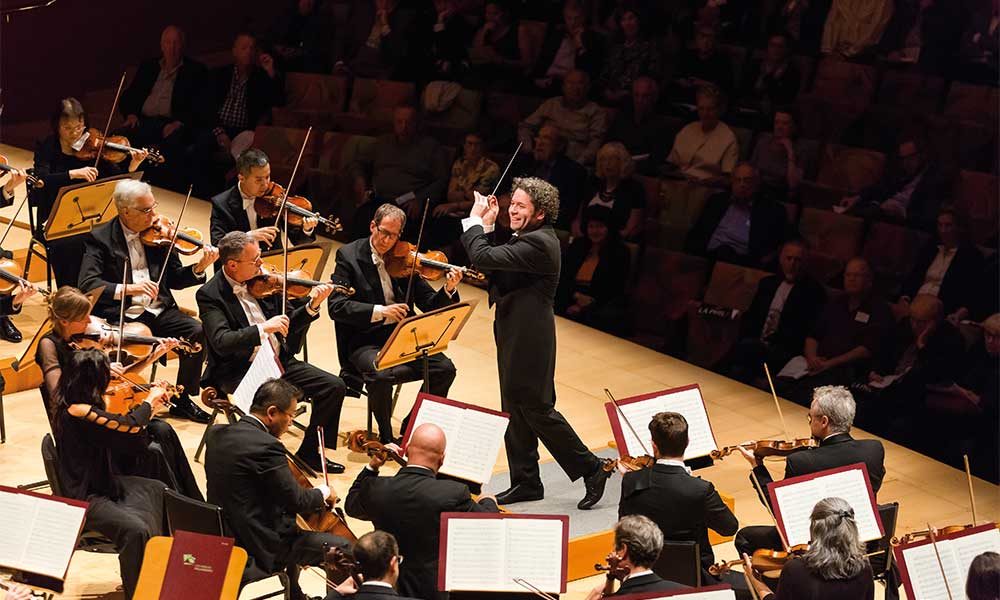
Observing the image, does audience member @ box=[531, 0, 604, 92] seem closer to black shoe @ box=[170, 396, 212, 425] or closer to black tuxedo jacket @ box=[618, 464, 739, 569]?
black shoe @ box=[170, 396, 212, 425]

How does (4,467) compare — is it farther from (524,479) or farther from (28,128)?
(28,128)

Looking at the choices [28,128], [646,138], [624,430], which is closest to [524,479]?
[624,430]

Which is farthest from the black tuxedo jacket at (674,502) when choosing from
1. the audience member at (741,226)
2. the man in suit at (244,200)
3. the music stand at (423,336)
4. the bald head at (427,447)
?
the audience member at (741,226)

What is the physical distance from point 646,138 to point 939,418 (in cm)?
286

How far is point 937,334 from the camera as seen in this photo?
7.27 meters

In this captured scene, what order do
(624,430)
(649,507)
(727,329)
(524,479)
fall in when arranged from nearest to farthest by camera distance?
(649,507), (624,430), (524,479), (727,329)

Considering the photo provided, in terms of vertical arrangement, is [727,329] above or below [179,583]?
above

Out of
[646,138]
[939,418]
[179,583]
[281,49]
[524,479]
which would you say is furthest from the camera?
[281,49]

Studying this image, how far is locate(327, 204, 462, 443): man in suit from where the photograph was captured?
6391mm

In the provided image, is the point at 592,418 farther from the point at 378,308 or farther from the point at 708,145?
the point at 708,145

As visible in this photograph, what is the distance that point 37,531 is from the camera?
174 inches

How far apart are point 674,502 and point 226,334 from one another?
2.26 meters

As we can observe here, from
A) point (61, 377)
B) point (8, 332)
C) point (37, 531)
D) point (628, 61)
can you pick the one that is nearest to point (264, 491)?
point (37, 531)

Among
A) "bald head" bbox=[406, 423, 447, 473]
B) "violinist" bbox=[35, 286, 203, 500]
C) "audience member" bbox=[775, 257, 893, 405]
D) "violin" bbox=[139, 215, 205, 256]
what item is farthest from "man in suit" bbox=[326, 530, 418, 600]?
"audience member" bbox=[775, 257, 893, 405]
